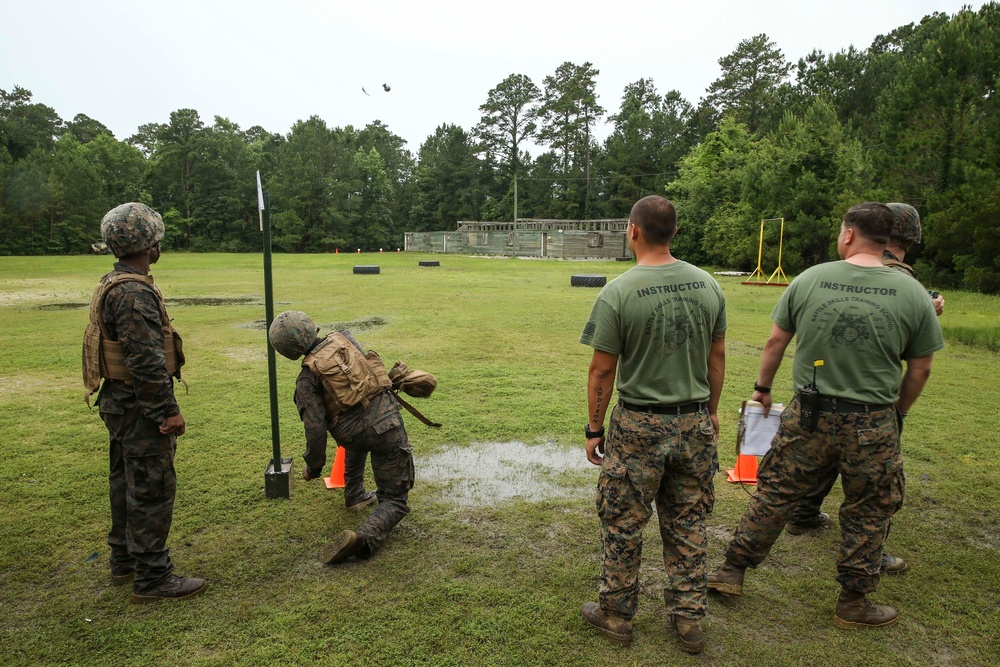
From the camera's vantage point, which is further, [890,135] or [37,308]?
[890,135]

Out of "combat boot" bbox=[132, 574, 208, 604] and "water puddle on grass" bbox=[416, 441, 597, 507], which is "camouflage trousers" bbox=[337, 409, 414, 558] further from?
"combat boot" bbox=[132, 574, 208, 604]

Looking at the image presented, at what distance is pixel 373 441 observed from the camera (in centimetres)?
417

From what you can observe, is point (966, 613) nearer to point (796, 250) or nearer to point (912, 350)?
point (912, 350)

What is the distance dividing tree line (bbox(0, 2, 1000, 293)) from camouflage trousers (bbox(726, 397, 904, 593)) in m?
18.1

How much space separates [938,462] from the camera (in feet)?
18.6

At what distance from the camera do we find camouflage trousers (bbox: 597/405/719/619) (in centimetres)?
306

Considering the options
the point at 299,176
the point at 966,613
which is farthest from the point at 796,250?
the point at 299,176

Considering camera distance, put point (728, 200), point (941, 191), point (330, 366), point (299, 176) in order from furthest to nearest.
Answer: point (299, 176), point (728, 200), point (941, 191), point (330, 366)

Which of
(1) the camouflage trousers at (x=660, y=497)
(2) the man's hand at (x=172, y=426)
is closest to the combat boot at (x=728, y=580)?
(1) the camouflage trousers at (x=660, y=497)

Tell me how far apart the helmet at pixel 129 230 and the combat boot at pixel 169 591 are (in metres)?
1.81

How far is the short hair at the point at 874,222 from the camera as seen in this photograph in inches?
127

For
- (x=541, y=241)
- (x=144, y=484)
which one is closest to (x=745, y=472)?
(x=144, y=484)

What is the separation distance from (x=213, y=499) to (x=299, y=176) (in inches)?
2383

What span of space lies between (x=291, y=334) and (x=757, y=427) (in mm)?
2894
